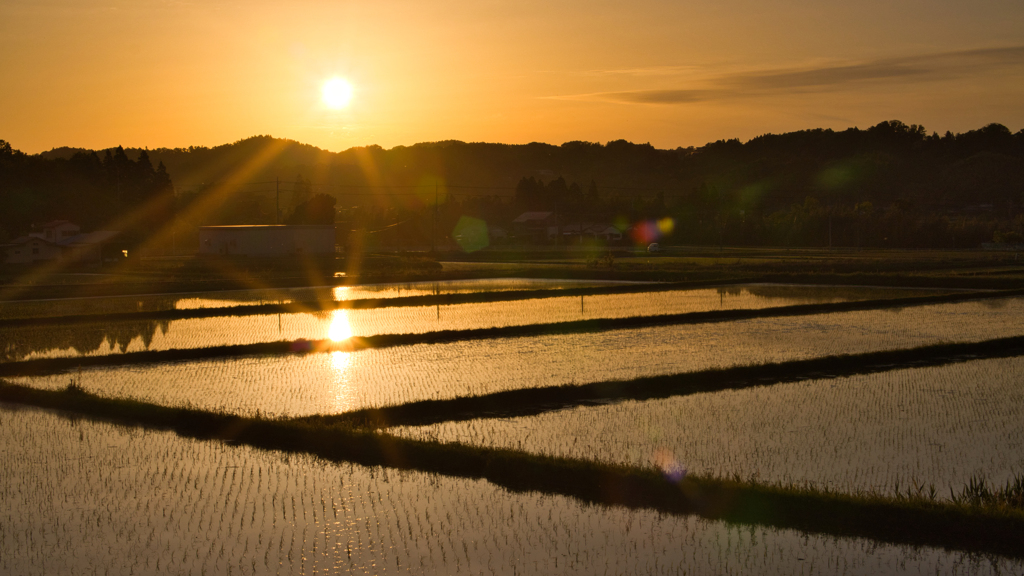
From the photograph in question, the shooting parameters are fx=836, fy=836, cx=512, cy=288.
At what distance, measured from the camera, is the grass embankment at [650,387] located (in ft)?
27.8

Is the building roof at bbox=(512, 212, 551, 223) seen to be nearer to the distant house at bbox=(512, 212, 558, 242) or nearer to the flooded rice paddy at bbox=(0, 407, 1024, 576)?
the distant house at bbox=(512, 212, 558, 242)

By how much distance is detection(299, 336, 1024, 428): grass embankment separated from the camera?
848cm

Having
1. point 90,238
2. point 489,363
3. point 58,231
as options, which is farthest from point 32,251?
point 489,363

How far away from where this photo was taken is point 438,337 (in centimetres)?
1431

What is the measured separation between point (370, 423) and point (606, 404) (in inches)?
100

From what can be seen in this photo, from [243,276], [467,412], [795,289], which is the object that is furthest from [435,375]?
[243,276]

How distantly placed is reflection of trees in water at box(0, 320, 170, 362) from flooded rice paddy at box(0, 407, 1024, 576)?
698cm

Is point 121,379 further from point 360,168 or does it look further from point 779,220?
point 360,168

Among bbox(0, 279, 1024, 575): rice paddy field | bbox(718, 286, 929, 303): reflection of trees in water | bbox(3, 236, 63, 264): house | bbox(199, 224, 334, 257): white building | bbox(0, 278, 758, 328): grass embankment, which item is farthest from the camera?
bbox(199, 224, 334, 257): white building

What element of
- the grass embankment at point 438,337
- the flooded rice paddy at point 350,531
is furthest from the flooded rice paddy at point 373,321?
the flooded rice paddy at point 350,531

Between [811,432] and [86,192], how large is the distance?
54.1 m

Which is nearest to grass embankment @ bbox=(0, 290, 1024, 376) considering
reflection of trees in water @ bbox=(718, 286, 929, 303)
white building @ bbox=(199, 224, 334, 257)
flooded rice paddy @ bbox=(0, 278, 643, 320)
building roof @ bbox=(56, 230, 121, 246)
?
reflection of trees in water @ bbox=(718, 286, 929, 303)

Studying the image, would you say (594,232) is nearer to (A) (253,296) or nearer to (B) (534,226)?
(B) (534,226)

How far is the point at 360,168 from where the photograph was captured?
14262 centimetres
